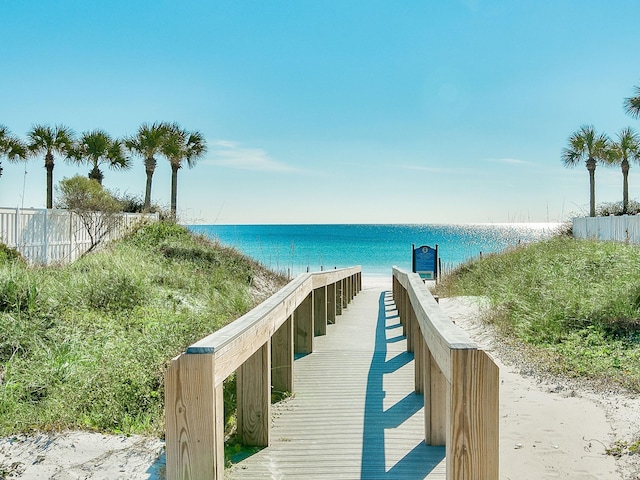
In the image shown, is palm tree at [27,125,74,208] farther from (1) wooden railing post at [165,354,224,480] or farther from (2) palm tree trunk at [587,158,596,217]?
(2) palm tree trunk at [587,158,596,217]

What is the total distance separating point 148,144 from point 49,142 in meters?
5.45

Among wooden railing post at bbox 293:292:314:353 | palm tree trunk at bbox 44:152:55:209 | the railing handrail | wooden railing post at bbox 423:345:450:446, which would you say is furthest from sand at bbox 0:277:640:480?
palm tree trunk at bbox 44:152:55:209

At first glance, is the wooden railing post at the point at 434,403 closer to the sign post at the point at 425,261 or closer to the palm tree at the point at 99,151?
the sign post at the point at 425,261

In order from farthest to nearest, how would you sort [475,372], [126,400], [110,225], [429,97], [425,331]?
1. [110,225]
2. [429,97]
3. [126,400]
4. [425,331]
5. [475,372]

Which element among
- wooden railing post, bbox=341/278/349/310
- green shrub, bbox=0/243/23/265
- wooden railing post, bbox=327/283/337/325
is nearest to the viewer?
wooden railing post, bbox=327/283/337/325

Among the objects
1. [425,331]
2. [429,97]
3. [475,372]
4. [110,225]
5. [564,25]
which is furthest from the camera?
[110,225]

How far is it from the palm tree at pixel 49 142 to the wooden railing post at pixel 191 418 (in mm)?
27177

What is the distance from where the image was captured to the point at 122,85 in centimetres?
1369

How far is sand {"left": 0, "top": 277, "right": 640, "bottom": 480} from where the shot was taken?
333cm

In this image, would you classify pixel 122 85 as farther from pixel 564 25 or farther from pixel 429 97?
pixel 564 25

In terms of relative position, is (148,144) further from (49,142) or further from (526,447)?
(526,447)

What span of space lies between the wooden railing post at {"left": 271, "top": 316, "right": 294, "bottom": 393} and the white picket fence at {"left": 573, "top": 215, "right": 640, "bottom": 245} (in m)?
15.9

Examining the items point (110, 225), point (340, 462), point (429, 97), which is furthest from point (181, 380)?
point (110, 225)

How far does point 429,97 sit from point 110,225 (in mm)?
11667
